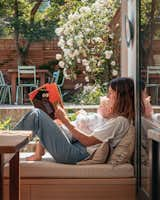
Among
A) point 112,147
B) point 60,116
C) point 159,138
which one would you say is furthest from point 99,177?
point 159,138

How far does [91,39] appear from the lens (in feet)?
20.5

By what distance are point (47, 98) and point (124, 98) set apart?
0.52m

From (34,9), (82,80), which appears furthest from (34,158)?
(34,9)

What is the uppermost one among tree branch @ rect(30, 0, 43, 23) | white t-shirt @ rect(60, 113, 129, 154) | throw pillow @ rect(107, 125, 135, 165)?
tree branch @ rect(30, 0, 43, 23)

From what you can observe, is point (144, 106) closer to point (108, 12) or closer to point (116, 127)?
point (116, 127)

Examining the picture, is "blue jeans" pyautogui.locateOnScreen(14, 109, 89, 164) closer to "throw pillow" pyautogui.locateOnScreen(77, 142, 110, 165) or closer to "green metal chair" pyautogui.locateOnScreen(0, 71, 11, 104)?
"throw pillow" pyautogui.locateOnScreen(77, 142, 110, 165)

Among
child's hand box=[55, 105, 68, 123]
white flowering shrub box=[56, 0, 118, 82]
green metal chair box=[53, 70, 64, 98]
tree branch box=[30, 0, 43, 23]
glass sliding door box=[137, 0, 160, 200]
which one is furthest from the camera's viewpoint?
tree branch box=[30, 0, 43, 23]

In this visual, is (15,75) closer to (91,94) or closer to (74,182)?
(91,94)

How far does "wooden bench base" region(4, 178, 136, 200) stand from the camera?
3.35 metres

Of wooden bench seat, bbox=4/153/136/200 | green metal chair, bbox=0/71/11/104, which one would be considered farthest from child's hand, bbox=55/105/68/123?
green metal chair, bbox=0/71/11/104

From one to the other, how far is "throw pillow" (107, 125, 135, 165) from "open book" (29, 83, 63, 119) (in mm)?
504

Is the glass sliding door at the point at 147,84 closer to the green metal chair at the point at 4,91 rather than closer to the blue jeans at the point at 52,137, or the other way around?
the blue jeans at the point at 52,137

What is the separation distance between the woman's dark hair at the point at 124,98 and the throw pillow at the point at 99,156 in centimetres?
25

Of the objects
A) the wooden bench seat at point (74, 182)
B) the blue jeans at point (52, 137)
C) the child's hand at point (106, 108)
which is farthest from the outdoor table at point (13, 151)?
the child's hand at point (106, 108)
